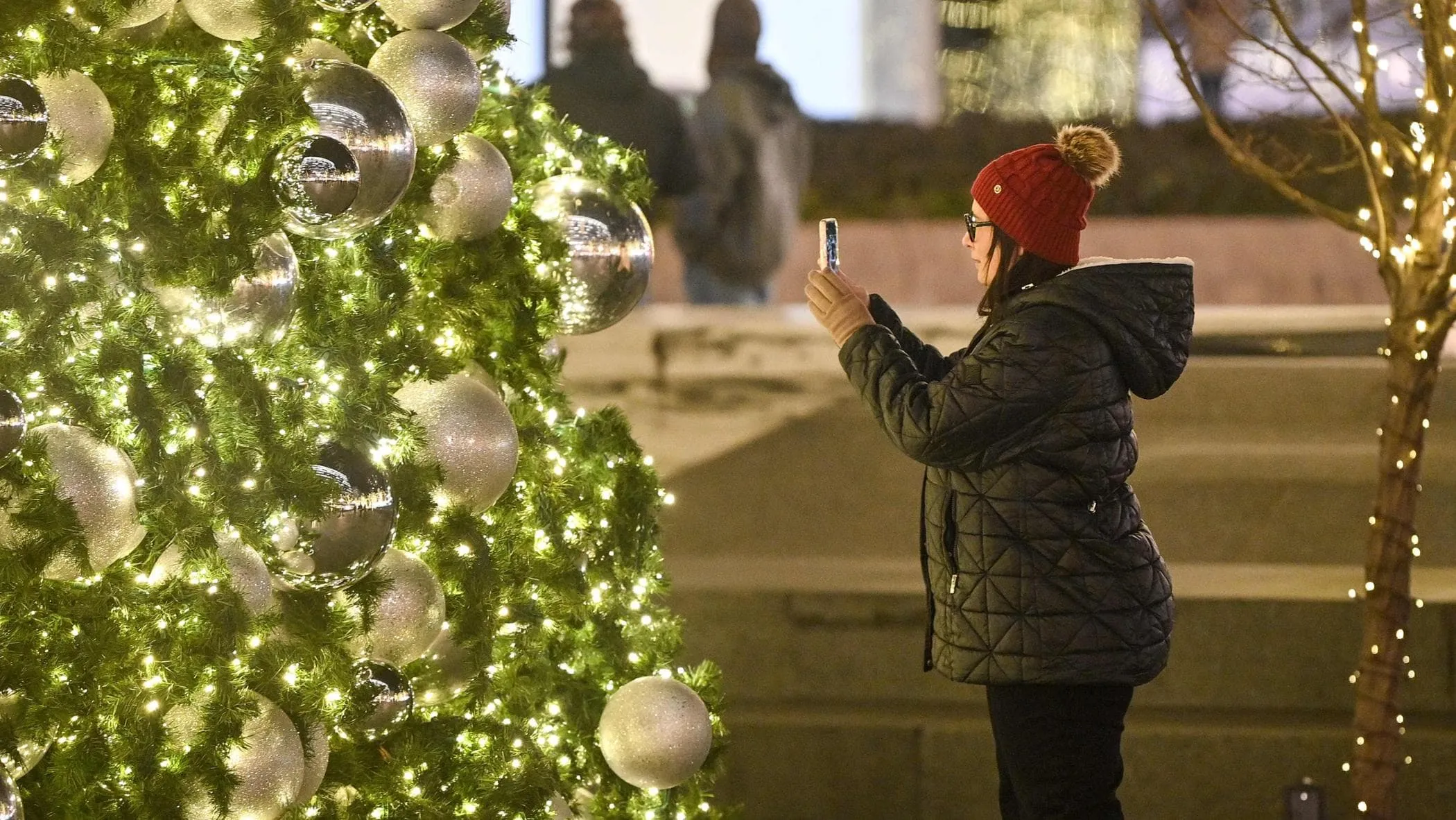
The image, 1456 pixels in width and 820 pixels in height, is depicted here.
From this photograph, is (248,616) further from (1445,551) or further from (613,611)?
(1445,551)

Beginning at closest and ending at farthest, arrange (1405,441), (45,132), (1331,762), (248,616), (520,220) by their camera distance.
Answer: (45,132) → (248,616) → (520,220) → (1405,441) → (1331,762)

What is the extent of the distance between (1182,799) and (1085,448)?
6.44 feet

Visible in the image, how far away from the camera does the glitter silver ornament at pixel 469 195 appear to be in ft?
9.30

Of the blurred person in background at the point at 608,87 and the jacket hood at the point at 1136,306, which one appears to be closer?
the jacket hood at the point at 1136,306

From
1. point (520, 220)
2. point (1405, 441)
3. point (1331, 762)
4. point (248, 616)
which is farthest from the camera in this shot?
point (1331, 762)

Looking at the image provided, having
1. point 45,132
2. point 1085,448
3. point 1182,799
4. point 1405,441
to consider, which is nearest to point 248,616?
point 45,132

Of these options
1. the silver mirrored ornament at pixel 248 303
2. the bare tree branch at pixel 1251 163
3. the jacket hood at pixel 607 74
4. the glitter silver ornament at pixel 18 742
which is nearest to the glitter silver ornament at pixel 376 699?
the glitter silver ornament at pixel 18 742

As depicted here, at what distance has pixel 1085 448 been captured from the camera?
2674 millimetres

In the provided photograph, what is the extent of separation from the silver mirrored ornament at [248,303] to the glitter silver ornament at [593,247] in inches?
29.5

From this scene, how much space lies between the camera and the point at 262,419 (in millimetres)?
2480

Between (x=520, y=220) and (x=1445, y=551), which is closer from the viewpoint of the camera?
(x=520, y=220)

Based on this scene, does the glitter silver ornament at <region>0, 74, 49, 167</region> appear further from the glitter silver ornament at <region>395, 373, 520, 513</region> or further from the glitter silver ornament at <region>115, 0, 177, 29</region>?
the glitter silver ornament at <region>395, 373, 520, 513</region>

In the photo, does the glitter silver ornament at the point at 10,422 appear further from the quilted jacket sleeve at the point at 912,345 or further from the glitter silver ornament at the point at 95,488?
the quilted jacket sleeve at the point at 912,345

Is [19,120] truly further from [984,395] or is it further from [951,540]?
[951,540]
